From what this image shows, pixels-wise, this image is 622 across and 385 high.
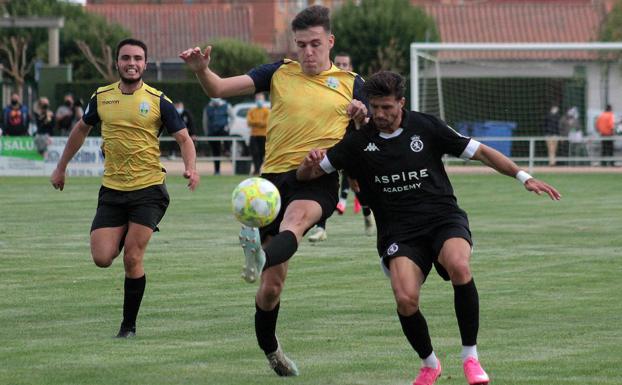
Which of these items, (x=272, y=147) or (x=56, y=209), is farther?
(x=56, y=209)

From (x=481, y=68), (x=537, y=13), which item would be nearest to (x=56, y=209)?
(x=481, y=68)

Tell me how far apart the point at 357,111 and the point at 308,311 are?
10.7 feet

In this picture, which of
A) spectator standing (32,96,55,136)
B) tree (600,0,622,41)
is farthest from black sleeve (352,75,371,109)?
tree (600,0,622,41)

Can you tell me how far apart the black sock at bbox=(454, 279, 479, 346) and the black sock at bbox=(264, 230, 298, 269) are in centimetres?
98

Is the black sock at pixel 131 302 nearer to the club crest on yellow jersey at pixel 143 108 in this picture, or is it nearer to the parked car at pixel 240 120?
the club crest on yellow jersey at pixel 143 108

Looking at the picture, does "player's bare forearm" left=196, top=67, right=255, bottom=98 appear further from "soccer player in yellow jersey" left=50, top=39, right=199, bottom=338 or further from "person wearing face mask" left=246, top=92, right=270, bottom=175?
"person wearing face mask" left=246, top=92, right=270, bottom=175

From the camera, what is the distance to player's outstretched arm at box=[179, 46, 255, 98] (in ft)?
28.4

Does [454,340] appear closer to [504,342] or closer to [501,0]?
[504,342]

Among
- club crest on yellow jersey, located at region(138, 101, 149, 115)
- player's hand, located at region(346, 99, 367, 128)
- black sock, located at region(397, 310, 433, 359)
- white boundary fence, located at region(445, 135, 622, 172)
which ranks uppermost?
player's hand, located at region(346, 99, 367, 128)

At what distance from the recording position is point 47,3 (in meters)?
67.2

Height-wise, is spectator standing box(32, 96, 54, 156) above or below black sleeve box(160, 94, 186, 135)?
below

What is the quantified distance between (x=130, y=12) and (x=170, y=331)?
220 feet

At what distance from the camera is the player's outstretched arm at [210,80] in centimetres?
866

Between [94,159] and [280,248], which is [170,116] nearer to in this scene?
[280,248]
